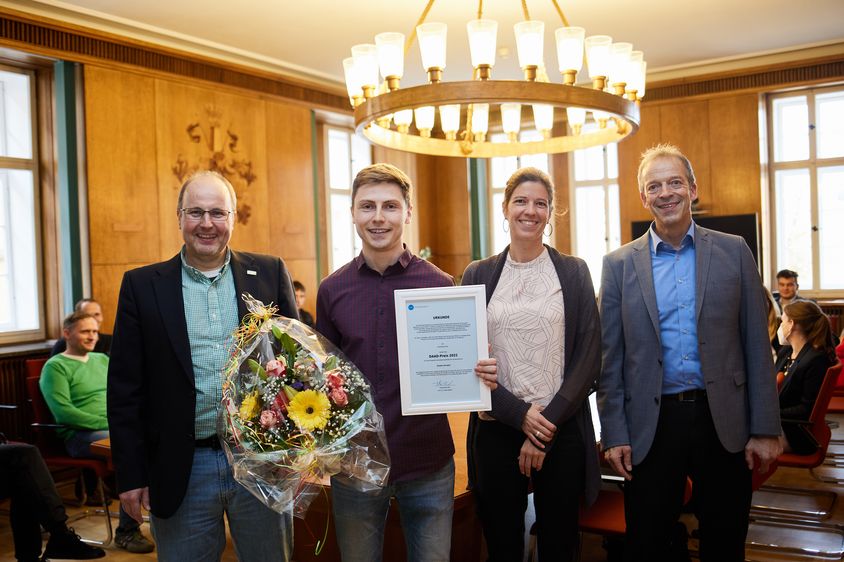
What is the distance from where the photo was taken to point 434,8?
5996 millimetres

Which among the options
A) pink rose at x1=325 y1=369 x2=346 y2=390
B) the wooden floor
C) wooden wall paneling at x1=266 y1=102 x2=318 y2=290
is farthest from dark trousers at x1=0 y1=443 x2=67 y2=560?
wooden wall paneling at x1=266 y1=102 x2=318 y2=290

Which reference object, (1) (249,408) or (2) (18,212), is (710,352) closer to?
(1) (249,408)

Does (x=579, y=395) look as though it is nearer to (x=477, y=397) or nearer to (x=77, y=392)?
(x=477, y=397)

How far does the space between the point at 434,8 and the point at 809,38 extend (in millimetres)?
3943

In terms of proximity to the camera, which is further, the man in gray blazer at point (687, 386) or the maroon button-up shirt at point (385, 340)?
the man in gray blazer at point (687, 386)

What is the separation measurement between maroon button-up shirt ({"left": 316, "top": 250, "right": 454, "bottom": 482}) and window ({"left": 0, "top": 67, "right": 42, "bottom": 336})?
4789mm

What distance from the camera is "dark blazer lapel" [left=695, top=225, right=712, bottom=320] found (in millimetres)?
2432

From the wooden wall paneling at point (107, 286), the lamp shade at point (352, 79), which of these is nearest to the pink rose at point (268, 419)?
the lamp shade at point (352, 79)

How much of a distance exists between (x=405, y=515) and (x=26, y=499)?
269cm

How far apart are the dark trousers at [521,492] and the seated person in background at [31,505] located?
269cm

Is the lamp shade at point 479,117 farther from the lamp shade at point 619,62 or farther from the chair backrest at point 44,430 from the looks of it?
the chair backrest at point 44,430

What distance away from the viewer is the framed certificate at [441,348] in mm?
2115

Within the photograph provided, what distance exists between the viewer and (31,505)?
3.90 meters

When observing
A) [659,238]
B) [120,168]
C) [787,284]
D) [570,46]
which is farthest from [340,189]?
[659,238]
